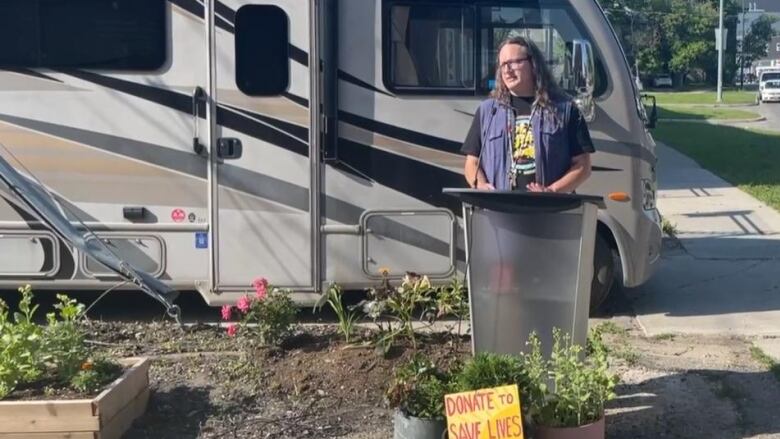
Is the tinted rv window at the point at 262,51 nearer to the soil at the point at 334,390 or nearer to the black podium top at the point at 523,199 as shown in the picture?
the soil at the point at 334,390

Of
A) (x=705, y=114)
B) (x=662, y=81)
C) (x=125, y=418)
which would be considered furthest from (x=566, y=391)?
(x=662, y=81)

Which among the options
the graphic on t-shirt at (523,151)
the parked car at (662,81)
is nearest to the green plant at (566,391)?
the graphic on t-shirt at (523,151)

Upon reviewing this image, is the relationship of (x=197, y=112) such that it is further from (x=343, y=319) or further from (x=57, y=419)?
(x=57, y=419)

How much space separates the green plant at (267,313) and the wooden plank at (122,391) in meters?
0.71

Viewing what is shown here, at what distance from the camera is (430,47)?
24.2 feet

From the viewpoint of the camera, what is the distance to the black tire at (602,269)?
7.67 m

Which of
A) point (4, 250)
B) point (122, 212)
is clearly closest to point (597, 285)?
point (122, 212)

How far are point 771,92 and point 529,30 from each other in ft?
165

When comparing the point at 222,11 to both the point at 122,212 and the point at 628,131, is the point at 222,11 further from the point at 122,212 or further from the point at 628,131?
the point at 628,131

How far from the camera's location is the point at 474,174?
512 centimetres

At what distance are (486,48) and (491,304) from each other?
3027 millimetres

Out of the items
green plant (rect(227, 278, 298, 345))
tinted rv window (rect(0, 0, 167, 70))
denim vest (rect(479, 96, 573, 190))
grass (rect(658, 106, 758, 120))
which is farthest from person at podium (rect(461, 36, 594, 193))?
grass (rect(658, 106, 758, 120))

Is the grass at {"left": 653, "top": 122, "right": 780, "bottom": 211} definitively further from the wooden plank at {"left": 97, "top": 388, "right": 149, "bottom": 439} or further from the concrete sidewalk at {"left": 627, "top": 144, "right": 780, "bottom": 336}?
the wooden plank at {"left": 97, "top": 388, "right": 149, "bottom": 439}

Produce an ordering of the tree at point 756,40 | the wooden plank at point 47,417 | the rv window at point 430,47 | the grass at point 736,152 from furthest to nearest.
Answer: the tree at point 756,40
the grass at point 736,152
the rv window at point 430,47
the wooden plank at point 47,417
